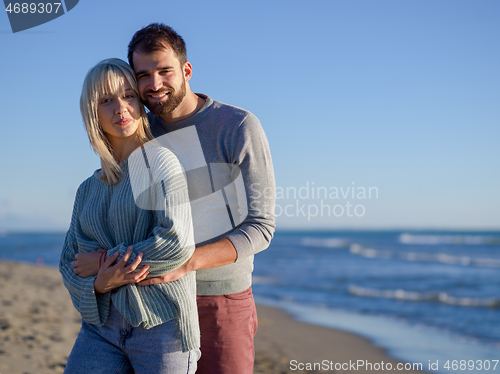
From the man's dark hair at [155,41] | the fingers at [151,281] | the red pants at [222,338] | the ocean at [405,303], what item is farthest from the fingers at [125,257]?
the ocean at [405,303]

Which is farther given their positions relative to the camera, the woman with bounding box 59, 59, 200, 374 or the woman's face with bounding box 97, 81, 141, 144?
the woman's face with bounding box 97, 81, 141, 144

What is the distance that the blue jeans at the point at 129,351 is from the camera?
181 cm

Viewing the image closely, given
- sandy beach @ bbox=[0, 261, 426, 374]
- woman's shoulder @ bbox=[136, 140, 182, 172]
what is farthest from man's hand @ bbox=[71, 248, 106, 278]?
sandy beach @ bbox=[0, 261, 426, 374]

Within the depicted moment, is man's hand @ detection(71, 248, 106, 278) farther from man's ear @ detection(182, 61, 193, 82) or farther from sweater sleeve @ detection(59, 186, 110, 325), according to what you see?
man's ear @ detection(182, 61, 193, 82)

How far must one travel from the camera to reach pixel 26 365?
4078 millimetres

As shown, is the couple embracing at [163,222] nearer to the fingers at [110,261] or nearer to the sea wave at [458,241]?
the fingers at [110,261]

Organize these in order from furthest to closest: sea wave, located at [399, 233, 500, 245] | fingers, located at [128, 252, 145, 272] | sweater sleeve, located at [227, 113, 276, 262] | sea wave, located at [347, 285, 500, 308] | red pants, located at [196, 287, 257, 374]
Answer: sea wave, located at [399, 233, 500, 245] → sea wave, located at [347, 285, 500, 308] → red pants, located at [196, 287, 257, 374] → sweater sleeve, located at [227, 113, 276, 262] → fingers, located at [128, 252, 145, 272]

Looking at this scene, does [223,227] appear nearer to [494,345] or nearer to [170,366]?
[170,366]

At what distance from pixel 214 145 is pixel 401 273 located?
13502 mm

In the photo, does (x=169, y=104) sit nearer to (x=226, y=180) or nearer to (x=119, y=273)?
(x=226, y=180)

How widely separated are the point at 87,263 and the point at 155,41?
1.10 m

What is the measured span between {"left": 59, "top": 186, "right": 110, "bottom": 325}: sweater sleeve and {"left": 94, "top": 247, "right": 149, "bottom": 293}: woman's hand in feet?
0.25

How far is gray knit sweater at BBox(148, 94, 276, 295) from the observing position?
7.02 ft

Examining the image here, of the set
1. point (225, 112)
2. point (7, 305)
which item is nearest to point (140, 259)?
point (225, 112)
